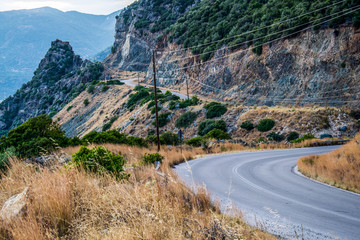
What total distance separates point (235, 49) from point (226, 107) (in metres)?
14.9

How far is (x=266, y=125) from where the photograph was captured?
101 ft

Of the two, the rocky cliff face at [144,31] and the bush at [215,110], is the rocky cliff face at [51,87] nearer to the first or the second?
the rocky cliff face at [144,31]

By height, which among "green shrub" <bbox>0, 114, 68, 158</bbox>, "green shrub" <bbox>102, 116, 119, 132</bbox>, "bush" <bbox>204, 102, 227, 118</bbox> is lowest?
"green shrub" <bbox>102, 116, 119, 132</bbox>

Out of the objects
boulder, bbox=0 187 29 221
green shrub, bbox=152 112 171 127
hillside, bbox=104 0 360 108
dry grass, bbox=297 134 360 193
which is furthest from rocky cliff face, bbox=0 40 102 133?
boulder, bbox=0 187 29 221

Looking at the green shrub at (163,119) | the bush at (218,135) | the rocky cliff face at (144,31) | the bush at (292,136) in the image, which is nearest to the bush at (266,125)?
the bush at (292,136)

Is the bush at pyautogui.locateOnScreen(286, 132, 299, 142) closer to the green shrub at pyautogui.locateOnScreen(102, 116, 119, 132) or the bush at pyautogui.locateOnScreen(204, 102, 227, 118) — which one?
the bush at pyautogui.locateOnScreen(204, 102, 227, 118)

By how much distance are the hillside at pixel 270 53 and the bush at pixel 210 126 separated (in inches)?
335

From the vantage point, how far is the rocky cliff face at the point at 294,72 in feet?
106

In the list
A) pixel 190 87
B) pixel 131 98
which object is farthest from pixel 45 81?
pixel 190 87

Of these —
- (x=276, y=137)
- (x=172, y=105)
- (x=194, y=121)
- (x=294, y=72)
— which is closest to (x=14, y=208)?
(x=276, y=137)

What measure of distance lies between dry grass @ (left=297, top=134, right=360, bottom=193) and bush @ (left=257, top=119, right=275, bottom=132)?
1745cm

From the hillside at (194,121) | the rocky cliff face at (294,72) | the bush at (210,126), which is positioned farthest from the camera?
the bush at (210,126)

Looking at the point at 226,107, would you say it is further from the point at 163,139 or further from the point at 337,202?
the point at 337,202

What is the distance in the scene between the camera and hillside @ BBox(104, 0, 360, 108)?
32938 mm
